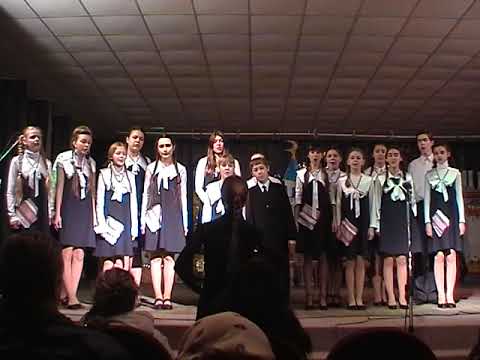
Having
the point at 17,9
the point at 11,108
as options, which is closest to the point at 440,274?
the point at 17,9

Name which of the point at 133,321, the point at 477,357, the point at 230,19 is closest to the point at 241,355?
the point at 477,357

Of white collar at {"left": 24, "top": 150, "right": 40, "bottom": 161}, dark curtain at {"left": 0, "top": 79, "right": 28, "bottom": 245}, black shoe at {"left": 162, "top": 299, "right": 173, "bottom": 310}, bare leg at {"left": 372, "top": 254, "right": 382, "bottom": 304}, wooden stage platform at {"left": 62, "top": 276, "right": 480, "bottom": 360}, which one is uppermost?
dark curtain at {"left": 0, "top": 79, "right": 28, "bottom": 245}

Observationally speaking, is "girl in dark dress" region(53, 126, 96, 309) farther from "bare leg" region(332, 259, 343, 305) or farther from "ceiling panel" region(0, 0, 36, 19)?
"bare leg" region(332, 259, 343, 305)

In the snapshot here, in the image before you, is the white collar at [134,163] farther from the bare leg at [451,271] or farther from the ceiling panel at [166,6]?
the bare leg at [451,271]

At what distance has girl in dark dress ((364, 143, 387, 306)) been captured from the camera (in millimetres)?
5477

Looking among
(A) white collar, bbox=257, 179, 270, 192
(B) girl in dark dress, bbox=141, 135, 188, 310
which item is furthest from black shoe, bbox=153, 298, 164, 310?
(A) white collar, bbox=257, 179, 270, 192

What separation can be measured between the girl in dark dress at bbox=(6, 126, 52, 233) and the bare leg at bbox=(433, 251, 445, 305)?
10.9 ft

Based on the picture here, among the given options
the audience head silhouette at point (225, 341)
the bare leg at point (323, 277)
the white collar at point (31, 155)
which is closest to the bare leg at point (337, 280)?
the bare leg at point (323, 277)

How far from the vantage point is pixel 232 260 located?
3.14 meters

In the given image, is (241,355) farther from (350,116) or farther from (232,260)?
(350,116)

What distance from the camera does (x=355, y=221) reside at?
214 inches

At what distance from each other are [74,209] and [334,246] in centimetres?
220

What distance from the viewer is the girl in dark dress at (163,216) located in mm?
5219

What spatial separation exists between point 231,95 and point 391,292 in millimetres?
3595
